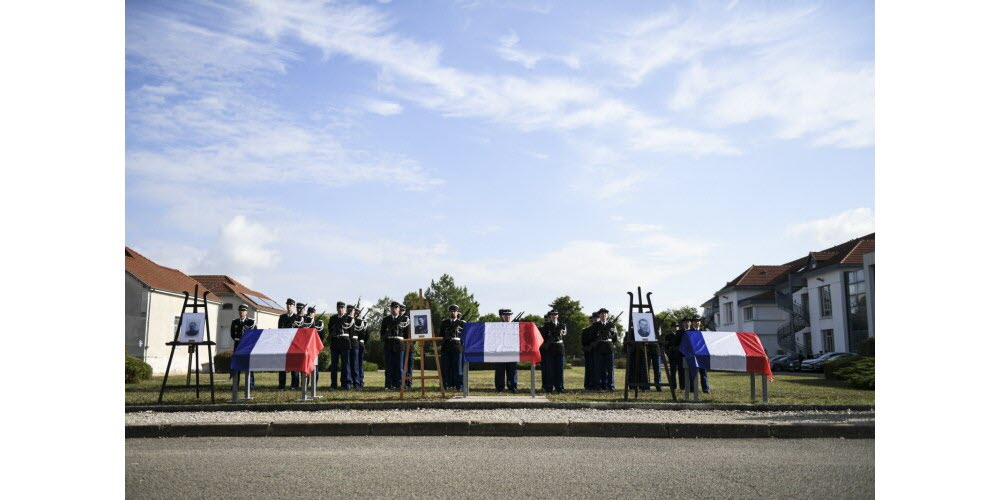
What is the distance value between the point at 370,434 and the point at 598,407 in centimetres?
343

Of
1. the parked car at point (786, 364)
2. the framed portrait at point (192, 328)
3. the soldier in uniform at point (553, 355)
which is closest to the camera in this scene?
the framed portrait at point (192, 328)

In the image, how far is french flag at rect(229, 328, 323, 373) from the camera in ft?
37.0

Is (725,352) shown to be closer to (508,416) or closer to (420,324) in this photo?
(508,416)

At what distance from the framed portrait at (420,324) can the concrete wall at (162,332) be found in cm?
1816

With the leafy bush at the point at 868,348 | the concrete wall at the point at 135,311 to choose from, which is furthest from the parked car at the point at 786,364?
the concrete wall at the point at 135,311

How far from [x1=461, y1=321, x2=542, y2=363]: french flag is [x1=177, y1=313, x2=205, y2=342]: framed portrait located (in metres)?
4.17

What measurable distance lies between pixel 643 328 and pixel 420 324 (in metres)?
3.62

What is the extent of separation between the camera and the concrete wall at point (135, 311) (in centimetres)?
2709

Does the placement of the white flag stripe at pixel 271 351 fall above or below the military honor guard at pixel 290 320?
below

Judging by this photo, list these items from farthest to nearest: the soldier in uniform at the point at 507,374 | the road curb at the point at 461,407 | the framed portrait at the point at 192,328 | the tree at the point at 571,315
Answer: the tree at the point at 571,315 → the soldier in uniform at the point at 507,374 → the framed portrait at the point at 192,328 → the road curb at the point at 461,407

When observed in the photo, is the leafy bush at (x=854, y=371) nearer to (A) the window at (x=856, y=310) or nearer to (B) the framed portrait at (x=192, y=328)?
(B) the framed portrait at (x=192, y=328)

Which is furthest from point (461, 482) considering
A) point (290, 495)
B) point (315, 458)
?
point (315, 458)

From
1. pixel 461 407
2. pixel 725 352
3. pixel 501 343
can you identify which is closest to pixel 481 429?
pixel 461 407

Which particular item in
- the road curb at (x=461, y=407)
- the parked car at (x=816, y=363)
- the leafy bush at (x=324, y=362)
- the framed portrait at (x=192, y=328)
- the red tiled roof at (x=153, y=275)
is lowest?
the parked car at (x=816, y=363)
